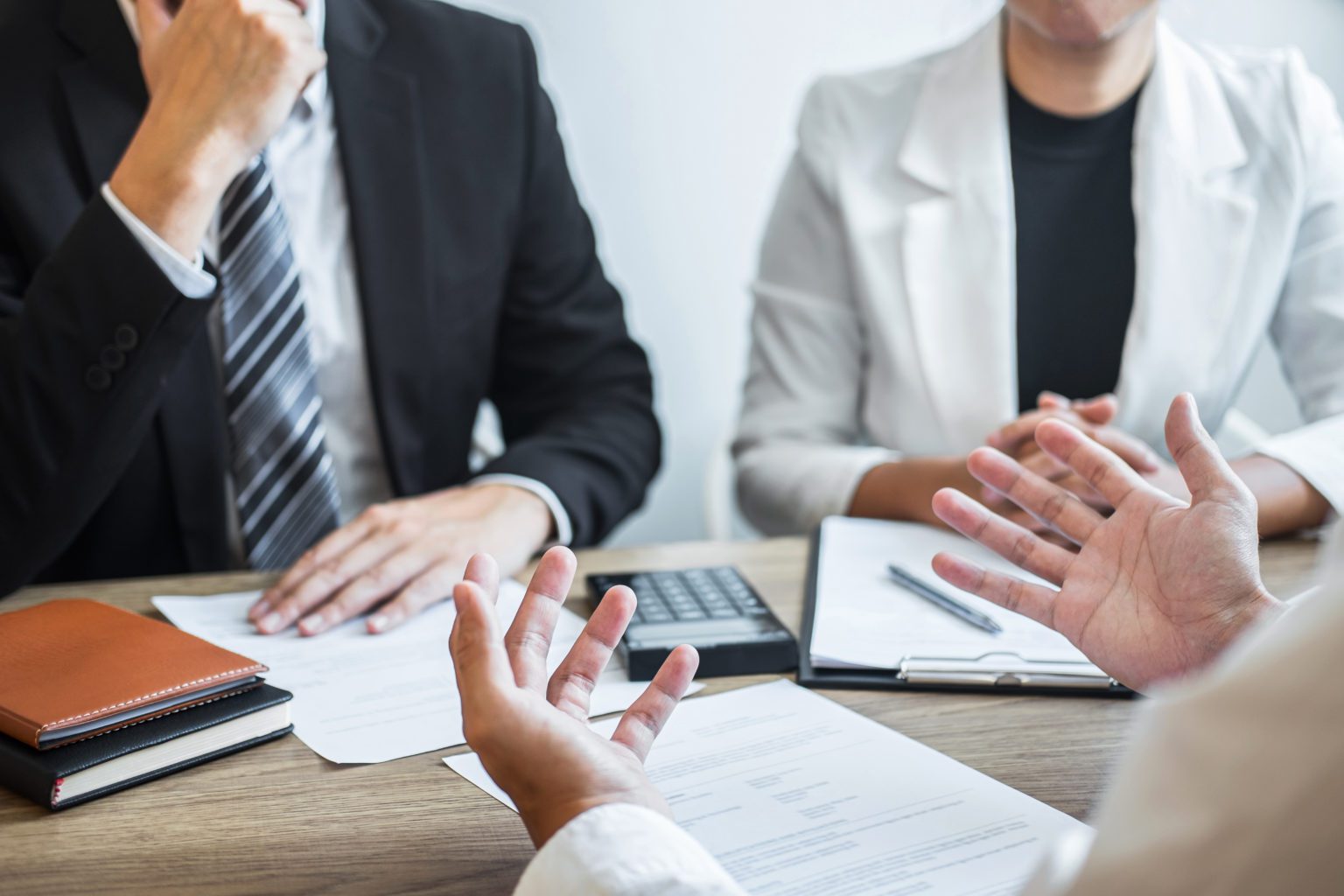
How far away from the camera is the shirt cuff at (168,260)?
3.22 ft

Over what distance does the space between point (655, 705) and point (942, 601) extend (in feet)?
1.30

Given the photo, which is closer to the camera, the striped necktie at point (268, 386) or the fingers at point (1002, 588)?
the fingers at point (1002, 588)

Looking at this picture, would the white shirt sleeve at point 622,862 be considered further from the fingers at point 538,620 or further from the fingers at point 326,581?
the fingers at point 326,581

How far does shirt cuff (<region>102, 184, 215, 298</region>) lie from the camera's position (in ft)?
3.22

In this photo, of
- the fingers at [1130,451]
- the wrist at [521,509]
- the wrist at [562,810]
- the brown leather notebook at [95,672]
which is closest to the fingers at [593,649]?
the wrist at [562,810]

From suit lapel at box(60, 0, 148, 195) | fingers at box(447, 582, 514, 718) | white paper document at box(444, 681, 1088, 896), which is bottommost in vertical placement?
white paper document at box(444, 681, 1088, 896)

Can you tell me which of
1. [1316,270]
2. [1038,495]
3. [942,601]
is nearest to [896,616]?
[942,601]

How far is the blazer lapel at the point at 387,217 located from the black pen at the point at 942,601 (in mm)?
621

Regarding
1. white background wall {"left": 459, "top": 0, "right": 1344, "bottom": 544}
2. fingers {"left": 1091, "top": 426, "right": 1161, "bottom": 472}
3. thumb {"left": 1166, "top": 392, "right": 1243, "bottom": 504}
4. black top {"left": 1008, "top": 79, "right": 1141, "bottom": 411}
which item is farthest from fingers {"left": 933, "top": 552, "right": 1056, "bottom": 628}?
white background wall {"left": 459, "top": 0, "right": 1344, "bottom": 544}

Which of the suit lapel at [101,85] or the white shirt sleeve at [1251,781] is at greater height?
the suit lapel at [101,85]

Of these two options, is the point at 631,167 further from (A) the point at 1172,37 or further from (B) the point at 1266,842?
(B) the point at 1266,842

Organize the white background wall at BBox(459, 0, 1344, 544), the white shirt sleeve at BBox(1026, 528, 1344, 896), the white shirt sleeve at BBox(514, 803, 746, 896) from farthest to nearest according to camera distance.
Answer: the white background wall at BBox(459, 0, 1344, 544), the white shirt sleeve at BBox(514, 803, 746, 896), the white shirt sleeve at BBox(1026, 528, 1344, 896)

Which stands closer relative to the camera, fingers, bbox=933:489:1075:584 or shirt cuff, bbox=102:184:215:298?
fingers, bbox=933:489:1075:584

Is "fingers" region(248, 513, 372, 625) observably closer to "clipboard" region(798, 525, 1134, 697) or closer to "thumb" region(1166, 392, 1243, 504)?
"clipboard" region(798, 525, 1134, 697)
